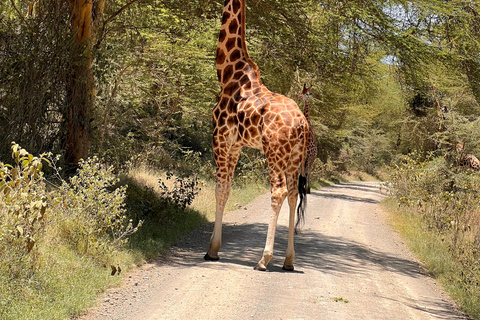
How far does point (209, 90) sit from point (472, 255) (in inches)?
500

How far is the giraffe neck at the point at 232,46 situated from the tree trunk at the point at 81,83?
274 cm

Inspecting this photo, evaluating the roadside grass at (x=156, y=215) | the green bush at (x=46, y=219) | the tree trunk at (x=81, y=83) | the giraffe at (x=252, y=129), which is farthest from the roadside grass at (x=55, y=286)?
the tree trunk at (x=81, y=83)

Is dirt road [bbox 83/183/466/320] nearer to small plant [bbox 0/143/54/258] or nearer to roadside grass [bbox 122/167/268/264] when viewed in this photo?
roadside grass [bbox 122/167/268/264]

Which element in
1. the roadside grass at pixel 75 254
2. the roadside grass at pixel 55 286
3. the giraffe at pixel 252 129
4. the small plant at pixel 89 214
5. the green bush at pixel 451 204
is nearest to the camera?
the roadside grass at pixel 55 286

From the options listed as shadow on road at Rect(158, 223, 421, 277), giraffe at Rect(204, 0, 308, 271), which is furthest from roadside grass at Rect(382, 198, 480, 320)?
giraffe at Rect(204, 0, 308, 271)

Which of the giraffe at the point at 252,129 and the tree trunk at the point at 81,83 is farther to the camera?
the tree trunk at the point at 81,83

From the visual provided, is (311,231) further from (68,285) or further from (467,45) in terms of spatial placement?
(68,285)

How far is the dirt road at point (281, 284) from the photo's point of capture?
21.6 feet

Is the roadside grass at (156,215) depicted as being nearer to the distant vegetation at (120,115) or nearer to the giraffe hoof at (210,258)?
the distant vegetation at (120,115)

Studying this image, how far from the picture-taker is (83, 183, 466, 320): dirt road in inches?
259

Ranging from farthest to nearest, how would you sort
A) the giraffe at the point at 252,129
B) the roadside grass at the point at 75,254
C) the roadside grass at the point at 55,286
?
the giraffe at the point at 252,129, the roadside grass at the point at 75,254, the roadside grass at the point at 55,286

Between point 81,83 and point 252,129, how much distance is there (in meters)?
4.21

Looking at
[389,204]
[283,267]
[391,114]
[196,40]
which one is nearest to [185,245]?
[283,267]

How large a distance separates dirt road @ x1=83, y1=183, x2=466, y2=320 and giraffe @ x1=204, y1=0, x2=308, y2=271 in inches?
22.9
